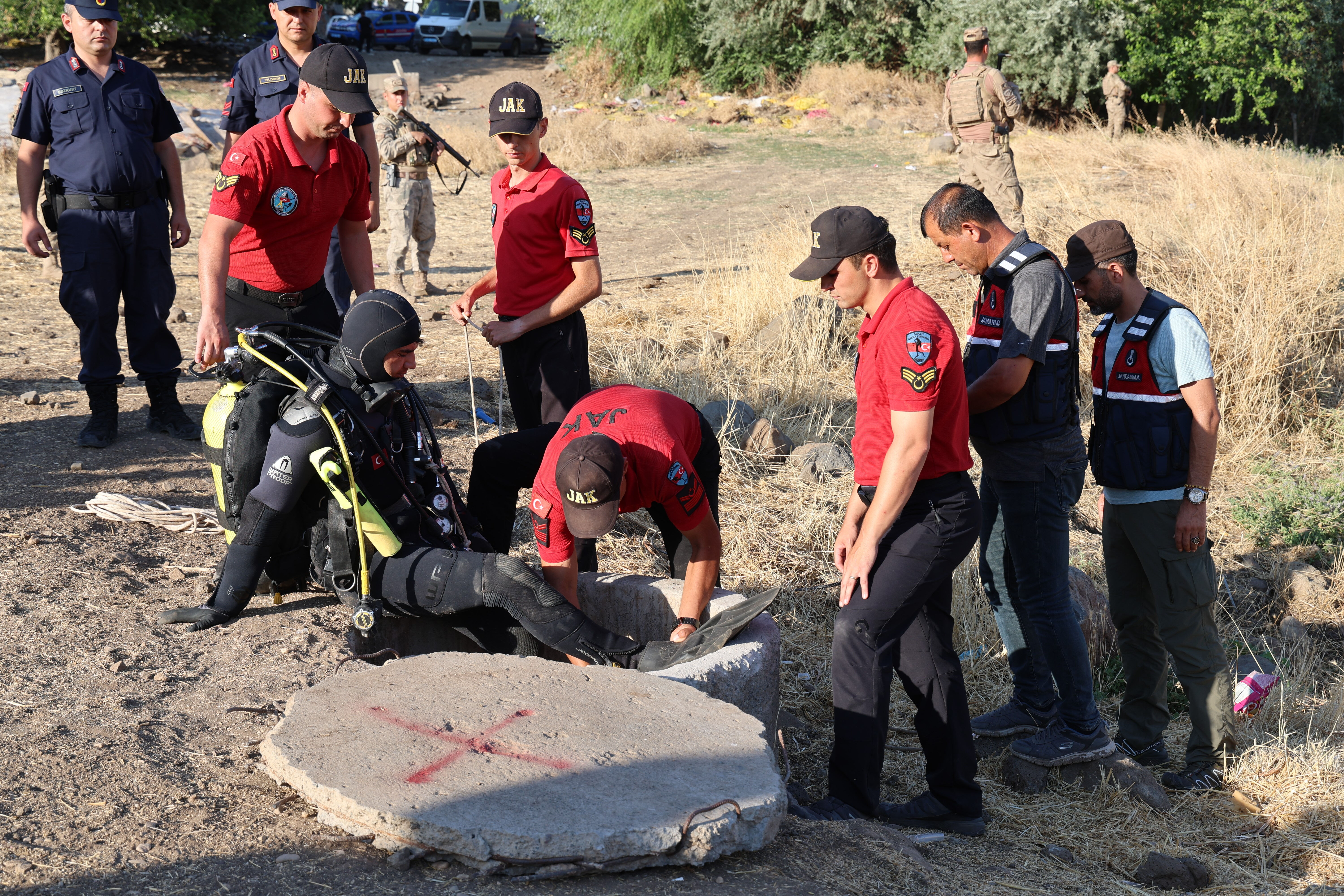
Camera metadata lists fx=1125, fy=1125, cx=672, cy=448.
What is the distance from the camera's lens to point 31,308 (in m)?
8.43

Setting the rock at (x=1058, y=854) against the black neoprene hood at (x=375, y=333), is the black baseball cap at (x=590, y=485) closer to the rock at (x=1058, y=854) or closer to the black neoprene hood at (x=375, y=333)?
the black neoprene hood at (x=375, y=333)

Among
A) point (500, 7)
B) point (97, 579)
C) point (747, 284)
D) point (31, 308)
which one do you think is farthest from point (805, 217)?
point (500, 7)

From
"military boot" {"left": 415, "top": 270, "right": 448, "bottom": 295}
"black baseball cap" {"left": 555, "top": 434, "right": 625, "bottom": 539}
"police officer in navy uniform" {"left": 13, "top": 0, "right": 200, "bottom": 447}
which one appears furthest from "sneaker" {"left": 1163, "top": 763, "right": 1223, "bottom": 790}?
"military boot" {"left": 415, "top": 270, "right": 448, "bottom": 295}

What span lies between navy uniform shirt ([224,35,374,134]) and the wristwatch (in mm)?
4246

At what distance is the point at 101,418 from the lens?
219 inches

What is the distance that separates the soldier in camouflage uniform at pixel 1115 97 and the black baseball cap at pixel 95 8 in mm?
15220

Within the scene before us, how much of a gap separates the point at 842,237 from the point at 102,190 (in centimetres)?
385

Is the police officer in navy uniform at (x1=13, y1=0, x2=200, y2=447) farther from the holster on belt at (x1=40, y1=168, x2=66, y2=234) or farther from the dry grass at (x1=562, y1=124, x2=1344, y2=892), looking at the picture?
the dry grass at (x1=562, y1=124, x2=1344, y2=892)

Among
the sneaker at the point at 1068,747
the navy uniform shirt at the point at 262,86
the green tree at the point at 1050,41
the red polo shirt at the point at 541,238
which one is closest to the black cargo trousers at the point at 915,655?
the sneaker at the point at 1068,747

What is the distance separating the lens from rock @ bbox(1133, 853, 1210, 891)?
3504 millimetres

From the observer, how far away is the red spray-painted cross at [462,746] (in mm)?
2789

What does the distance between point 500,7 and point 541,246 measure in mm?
29041

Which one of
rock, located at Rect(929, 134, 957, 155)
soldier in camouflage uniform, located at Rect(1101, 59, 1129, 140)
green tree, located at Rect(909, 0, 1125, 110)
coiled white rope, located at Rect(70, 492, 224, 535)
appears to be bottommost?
coiled white rope, located at Rect(70, 492, 224, 535)

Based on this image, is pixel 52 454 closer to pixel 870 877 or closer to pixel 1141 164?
pixel 870 877
